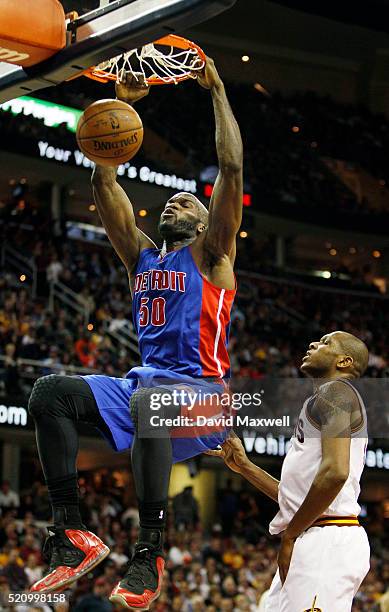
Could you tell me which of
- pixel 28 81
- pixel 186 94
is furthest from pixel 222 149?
pixel 186 94

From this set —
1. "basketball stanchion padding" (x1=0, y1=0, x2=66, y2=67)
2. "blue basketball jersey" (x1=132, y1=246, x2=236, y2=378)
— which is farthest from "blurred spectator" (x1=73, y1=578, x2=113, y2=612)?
"basketball stanchion padding" (x1=0, y1=0, x2=66, y2=67)

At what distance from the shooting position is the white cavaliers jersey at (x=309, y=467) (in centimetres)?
527

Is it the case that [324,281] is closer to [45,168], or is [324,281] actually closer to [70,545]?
[45,168]

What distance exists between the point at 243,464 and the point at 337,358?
3.02 feet

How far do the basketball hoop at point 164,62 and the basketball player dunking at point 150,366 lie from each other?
0.49 feet

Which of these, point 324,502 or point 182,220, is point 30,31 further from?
point 324,502

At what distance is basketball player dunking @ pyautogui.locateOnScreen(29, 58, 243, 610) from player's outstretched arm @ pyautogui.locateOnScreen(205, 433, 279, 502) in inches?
14.5

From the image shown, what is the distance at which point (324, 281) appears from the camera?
28391mm

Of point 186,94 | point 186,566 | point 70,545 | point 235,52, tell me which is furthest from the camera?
point 235,52

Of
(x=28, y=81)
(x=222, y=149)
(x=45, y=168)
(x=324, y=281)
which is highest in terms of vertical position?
(x=45, y=168)

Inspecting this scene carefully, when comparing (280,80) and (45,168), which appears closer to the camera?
(45,168)

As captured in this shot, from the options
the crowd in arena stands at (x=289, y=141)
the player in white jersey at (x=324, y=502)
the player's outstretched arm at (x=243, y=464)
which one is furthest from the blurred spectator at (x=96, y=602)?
the crowd in arena stands at (x=289, y=141)

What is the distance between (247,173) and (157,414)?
2224 cm

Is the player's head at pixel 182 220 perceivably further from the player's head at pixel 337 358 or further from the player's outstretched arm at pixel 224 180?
the player's head at pixel 337 358
